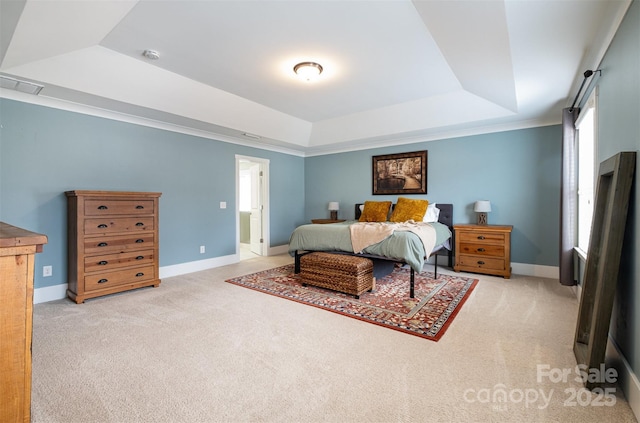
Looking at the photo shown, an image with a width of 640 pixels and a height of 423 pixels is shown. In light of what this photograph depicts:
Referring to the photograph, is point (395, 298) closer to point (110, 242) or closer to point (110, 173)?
point (110, 242)

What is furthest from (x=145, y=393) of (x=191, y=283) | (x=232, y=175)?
(x=232, y=175)

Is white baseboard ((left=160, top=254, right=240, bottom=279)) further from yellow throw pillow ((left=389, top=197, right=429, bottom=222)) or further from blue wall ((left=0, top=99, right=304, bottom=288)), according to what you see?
yellow throw pillow ((left=389, top=197, right=429, bottom=222))

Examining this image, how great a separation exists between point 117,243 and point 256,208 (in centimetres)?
296

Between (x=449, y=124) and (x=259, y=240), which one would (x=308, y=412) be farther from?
(x=259, y=240)

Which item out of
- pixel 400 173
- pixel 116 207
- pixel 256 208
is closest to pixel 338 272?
pixel 116 207

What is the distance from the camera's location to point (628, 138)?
1.77m

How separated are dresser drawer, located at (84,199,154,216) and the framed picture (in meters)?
3.95

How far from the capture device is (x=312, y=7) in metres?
2.36

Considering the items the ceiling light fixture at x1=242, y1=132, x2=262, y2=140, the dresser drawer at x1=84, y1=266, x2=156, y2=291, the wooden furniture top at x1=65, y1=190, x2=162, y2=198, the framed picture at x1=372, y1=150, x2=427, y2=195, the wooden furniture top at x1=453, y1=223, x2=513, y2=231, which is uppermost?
the ceiling light fixture at x1=242, y1=132, x2=262, y2=140

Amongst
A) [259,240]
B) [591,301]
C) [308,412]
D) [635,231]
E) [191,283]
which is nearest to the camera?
[308,412]

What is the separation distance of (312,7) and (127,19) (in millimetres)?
1607

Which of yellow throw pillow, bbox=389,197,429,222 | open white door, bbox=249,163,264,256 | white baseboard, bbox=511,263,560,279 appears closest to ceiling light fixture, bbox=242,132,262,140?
open white door, bbox=249,163,264,256

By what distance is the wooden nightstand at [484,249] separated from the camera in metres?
4.22

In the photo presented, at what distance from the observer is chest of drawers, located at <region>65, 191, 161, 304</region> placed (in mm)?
3256
